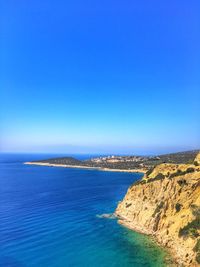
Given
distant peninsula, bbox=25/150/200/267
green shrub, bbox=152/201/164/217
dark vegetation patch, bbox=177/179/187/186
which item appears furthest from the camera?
dark vegetation patch, bbox=177/179/187/186

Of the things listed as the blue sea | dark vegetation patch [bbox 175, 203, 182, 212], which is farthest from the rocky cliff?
the blue sea

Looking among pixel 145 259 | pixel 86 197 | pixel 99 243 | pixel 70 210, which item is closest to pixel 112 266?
pixel 145 259

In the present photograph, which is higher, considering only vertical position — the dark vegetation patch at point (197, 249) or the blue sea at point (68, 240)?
the dark vegetation patch at point (197, 249)

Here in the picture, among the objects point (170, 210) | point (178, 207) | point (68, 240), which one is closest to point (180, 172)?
point (170, 210)

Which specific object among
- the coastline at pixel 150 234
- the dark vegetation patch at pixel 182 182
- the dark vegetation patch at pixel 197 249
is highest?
the dark vegetation patch at pixel 182 182

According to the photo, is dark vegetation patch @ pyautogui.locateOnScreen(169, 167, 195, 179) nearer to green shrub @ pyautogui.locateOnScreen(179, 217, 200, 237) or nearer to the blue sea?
the blue sea

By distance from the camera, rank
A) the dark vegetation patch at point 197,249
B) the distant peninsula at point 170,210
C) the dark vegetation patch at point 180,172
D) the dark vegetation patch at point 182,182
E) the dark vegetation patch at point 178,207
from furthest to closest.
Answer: the dark vegetation patch at point 180,172
the dark vegetation patch at point 182,182
the dark vegetation patch at point 178,207
the distant peninsula at point 170,210
the dark vegetation patch at point 197,249

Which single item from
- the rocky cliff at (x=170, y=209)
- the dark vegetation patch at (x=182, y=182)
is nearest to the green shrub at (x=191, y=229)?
the rocky cliff at (x=170, y=209)

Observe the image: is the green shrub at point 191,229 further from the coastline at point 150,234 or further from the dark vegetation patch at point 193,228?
the coastline at point 150,234

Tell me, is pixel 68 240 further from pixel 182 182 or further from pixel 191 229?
pixel 182 182
